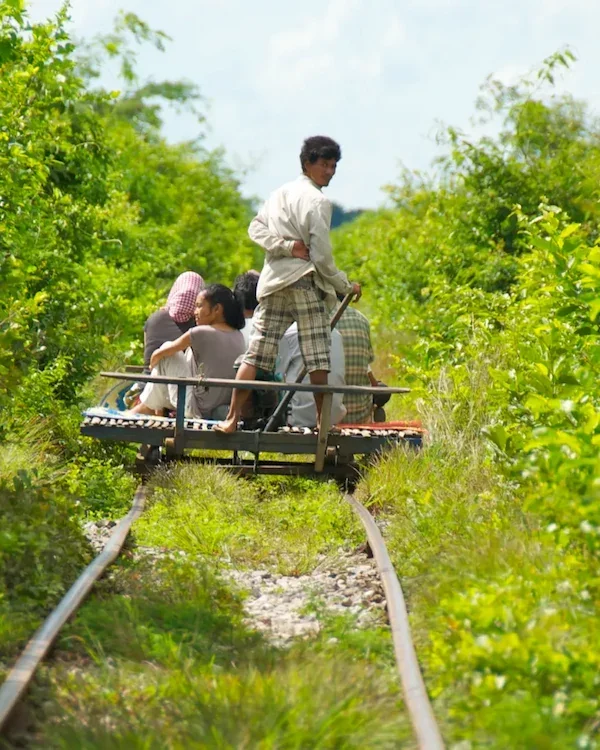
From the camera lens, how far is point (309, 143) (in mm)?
9453

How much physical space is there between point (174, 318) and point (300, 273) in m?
2.52

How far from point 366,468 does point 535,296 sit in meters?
2.42

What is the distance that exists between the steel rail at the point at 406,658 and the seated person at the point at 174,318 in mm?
4502

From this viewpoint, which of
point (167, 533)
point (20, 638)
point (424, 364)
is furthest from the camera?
point (424, 364)

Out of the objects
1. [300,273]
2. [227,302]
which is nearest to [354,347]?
[227,302]

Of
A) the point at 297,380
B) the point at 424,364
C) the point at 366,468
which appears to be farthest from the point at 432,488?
the point at 424,364

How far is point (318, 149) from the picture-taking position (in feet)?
31.0

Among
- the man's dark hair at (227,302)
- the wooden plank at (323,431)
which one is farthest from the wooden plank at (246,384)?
the man's dark hair at (227,302)

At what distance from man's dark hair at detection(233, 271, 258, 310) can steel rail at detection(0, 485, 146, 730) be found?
406 centimetres

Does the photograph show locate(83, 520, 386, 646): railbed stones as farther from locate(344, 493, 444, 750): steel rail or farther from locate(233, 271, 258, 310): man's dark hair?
locate(233, 271, 258, 310): man's dark hair

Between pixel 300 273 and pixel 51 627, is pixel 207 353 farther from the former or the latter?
pixel 51 627

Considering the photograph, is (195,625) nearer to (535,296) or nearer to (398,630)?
(398,630)

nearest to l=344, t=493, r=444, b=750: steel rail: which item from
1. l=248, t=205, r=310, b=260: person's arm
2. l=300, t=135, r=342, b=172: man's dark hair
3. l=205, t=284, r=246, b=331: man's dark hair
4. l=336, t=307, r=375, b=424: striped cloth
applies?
l=248, t=205, r=310, b=260: person's arm

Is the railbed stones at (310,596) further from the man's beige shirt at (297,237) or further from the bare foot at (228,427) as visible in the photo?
the man's beige shirt at (297,237)
